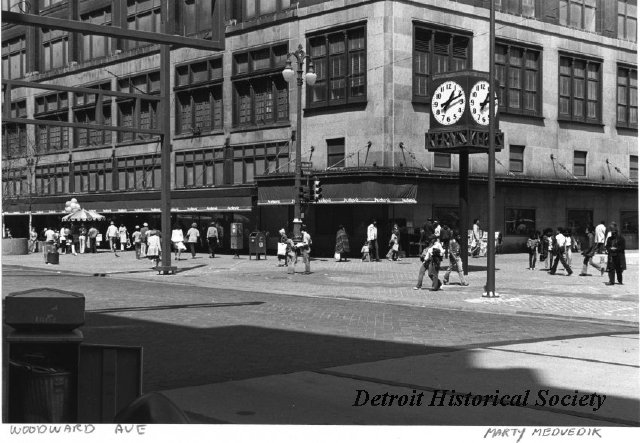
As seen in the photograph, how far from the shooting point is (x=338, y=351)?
10836 millimetres

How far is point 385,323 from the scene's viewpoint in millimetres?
14219

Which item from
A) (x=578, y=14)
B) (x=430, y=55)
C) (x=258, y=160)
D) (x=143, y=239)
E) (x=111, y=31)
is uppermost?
(x=578, y=14)

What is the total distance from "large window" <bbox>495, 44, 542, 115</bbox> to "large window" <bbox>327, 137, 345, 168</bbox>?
8.49m

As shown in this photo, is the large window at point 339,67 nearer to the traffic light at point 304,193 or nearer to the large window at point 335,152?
the large window at point 335,152

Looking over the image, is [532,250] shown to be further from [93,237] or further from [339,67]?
[93,237]

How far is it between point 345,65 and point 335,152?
411cm

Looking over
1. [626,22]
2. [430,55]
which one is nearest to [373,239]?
[430,55]

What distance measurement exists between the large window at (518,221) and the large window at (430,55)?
7939mm

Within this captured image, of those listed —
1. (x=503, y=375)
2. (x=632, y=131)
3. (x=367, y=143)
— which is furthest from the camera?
(x=632, y=131)

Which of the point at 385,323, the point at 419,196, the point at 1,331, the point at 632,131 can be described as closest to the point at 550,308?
the point at 385,323

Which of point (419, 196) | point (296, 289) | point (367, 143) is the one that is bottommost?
point (296, 289)

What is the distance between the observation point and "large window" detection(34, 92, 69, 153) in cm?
5838

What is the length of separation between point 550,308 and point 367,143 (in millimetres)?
22487

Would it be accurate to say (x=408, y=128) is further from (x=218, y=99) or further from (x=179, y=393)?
(x=179, y=393)
